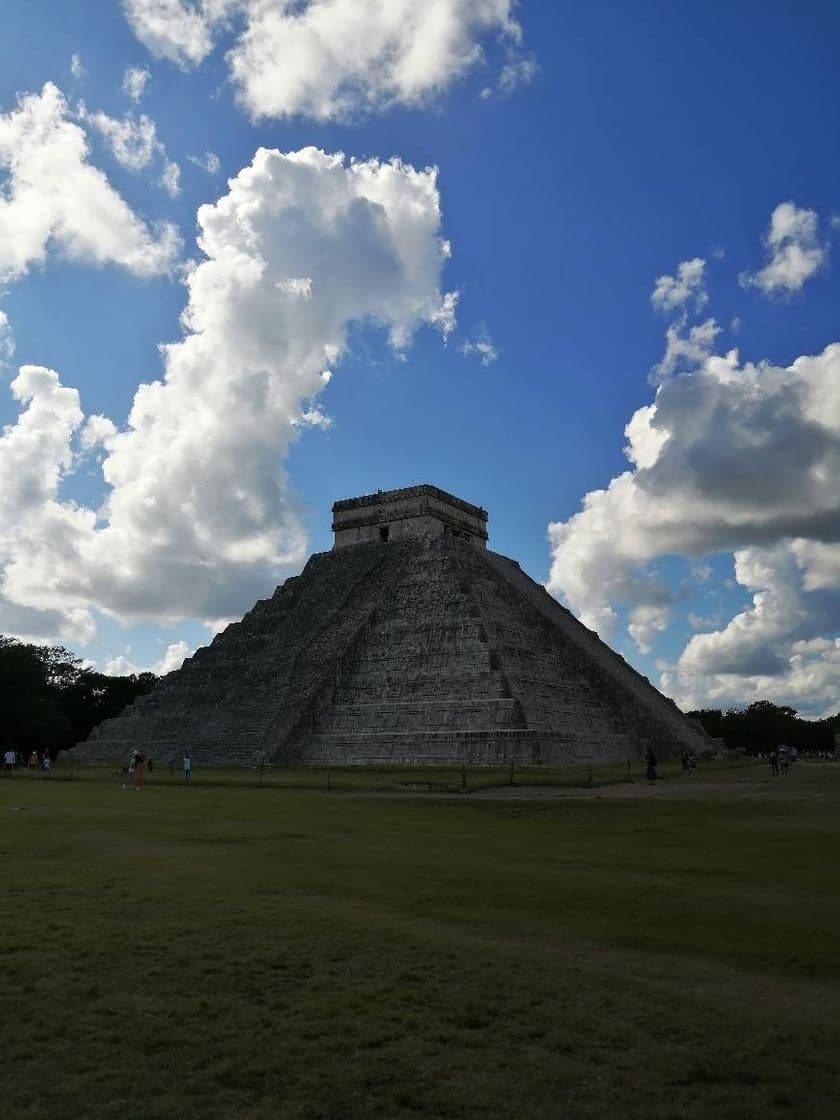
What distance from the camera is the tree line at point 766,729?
7938 centimetres

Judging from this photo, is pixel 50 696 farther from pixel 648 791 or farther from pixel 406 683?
pixel 648 791

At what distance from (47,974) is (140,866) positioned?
14.0ft

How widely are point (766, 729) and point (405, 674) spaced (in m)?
56.1

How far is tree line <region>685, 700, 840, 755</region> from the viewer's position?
79375 millimetres

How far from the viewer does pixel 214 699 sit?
38906mm

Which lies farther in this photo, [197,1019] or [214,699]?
[214,699]

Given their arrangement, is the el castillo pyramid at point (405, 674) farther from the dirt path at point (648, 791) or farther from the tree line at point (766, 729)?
the tree line at point (766, 729)

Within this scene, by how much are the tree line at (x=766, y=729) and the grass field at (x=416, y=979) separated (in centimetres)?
7101

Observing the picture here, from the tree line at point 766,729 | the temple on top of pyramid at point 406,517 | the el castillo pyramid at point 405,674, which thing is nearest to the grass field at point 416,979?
the el castillo pyramid at point 405,674

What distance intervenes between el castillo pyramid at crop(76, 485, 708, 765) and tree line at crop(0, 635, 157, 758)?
10.6 m

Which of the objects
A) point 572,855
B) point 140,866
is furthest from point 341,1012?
point 572,855

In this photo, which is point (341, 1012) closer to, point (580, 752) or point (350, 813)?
point (350, 813)

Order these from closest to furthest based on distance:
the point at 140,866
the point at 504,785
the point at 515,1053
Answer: the point at 515,1053 < the point at 140,866 < the point at 504,785

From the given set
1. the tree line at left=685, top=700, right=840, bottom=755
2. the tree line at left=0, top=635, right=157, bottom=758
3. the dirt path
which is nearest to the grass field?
the dirt path
